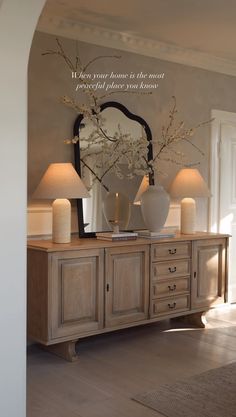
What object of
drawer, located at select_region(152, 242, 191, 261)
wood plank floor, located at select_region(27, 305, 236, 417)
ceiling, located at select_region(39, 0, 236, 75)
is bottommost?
wood plank floor, located at select_region(27, 305, 236, 417)

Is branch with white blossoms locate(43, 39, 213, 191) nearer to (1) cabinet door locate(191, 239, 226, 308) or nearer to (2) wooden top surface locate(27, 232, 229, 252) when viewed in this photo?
(2) wooden top surface locate(27, 232, 229, 252)

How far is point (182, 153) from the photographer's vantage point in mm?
4848

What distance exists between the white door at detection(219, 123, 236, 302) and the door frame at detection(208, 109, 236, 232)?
0.04 metres

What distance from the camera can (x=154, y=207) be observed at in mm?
4184

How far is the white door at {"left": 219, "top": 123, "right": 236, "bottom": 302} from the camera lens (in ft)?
17.5

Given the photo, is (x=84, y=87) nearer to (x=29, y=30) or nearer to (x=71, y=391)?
(x=29, y=30)

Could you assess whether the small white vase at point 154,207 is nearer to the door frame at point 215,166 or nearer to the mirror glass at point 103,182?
the mirror glass at point 103,182

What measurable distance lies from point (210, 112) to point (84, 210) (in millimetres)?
1858

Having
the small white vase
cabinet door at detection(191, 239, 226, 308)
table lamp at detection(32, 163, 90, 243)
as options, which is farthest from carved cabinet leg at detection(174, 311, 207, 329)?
table lamp at detection(32, 163, 90, 243)

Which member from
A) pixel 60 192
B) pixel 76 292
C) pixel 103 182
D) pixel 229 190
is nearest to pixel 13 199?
pixel 60 192

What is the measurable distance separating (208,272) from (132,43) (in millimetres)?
2092

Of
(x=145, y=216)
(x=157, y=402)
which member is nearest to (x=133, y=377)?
(x=157, y=402)

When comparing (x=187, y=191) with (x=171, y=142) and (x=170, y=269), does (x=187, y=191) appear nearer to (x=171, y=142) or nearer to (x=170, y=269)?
(x=171, y=142)

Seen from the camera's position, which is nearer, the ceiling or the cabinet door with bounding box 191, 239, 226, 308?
the ceiling
